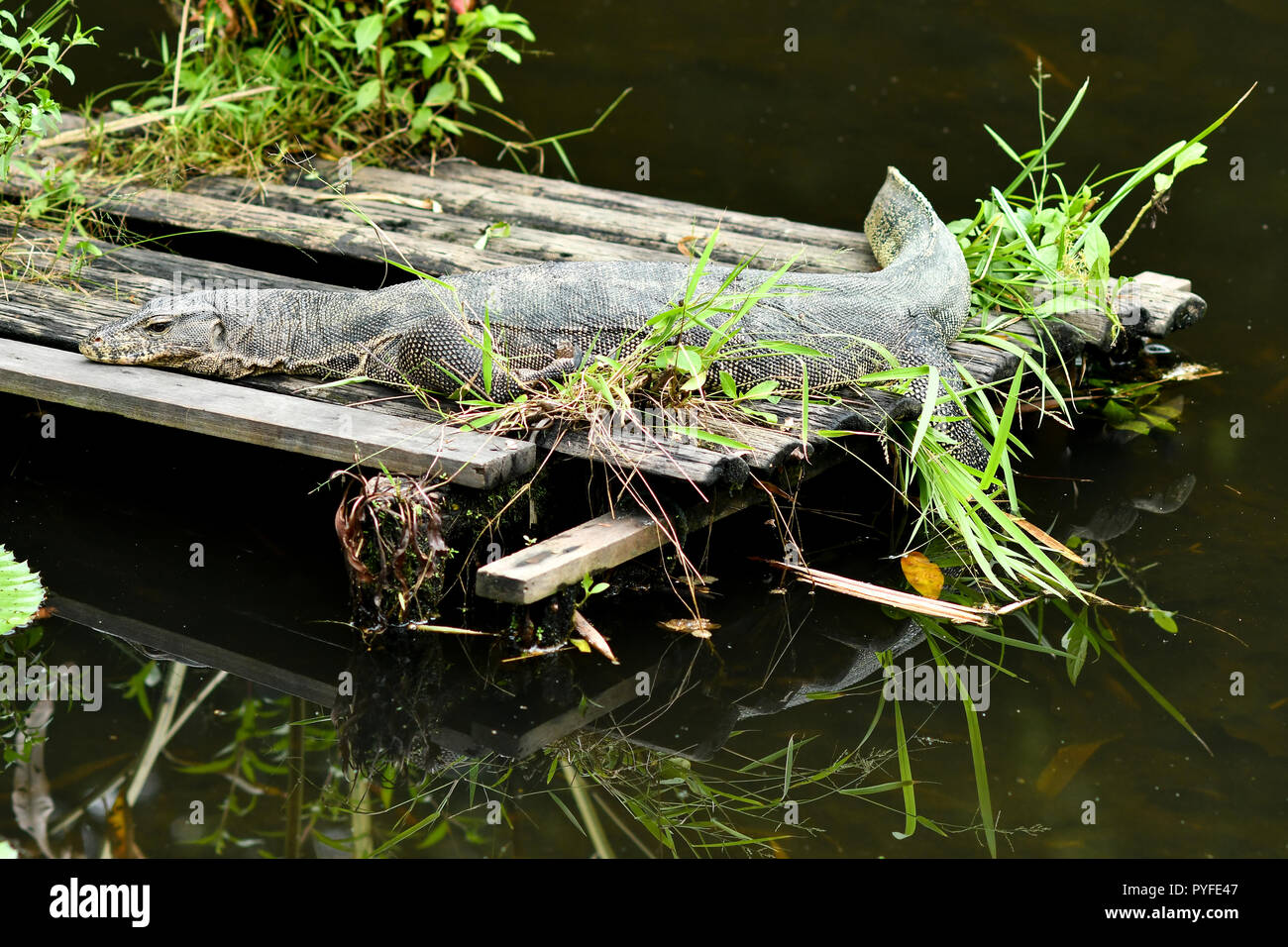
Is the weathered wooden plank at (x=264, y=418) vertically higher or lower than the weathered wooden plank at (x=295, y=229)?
lower

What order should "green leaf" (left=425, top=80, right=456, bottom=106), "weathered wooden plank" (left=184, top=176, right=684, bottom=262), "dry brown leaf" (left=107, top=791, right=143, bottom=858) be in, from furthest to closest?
"green leaf" (left=425, top=80, right=456, bottom=106) → "weathered wooden plank" (left=184, top=176, right=684, bottom=262) → "dry brown leaf" (left=107, top=791, right=143, bottom=858)

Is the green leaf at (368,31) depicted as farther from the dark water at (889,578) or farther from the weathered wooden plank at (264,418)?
the weathered wooden plank at (264,418)

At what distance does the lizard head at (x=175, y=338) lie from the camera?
5.05 meters

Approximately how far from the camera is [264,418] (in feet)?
15.2

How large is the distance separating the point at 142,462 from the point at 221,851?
8.50ft

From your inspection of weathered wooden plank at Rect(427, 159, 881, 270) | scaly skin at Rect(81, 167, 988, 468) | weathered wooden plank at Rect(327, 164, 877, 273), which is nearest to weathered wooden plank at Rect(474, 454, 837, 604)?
scaly skin at Rect(81, 167, 988, 468)

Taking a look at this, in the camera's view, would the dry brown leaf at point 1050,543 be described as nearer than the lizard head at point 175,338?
No

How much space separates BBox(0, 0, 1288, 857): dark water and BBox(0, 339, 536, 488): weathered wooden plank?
22.3 inches

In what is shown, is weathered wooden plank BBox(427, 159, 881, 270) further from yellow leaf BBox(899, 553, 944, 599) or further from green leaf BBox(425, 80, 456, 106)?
yellow leaf BBox(899, 553, 944, 599)

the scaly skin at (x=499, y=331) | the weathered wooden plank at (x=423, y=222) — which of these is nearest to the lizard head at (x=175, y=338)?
the scaly skin at (x=499, y=331)

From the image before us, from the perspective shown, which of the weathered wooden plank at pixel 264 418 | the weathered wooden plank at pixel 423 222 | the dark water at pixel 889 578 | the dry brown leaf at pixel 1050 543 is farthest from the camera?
the weathered wooden plank at pixel 423 222

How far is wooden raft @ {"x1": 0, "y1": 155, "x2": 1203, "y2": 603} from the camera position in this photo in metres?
4.48

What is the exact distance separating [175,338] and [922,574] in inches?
109
